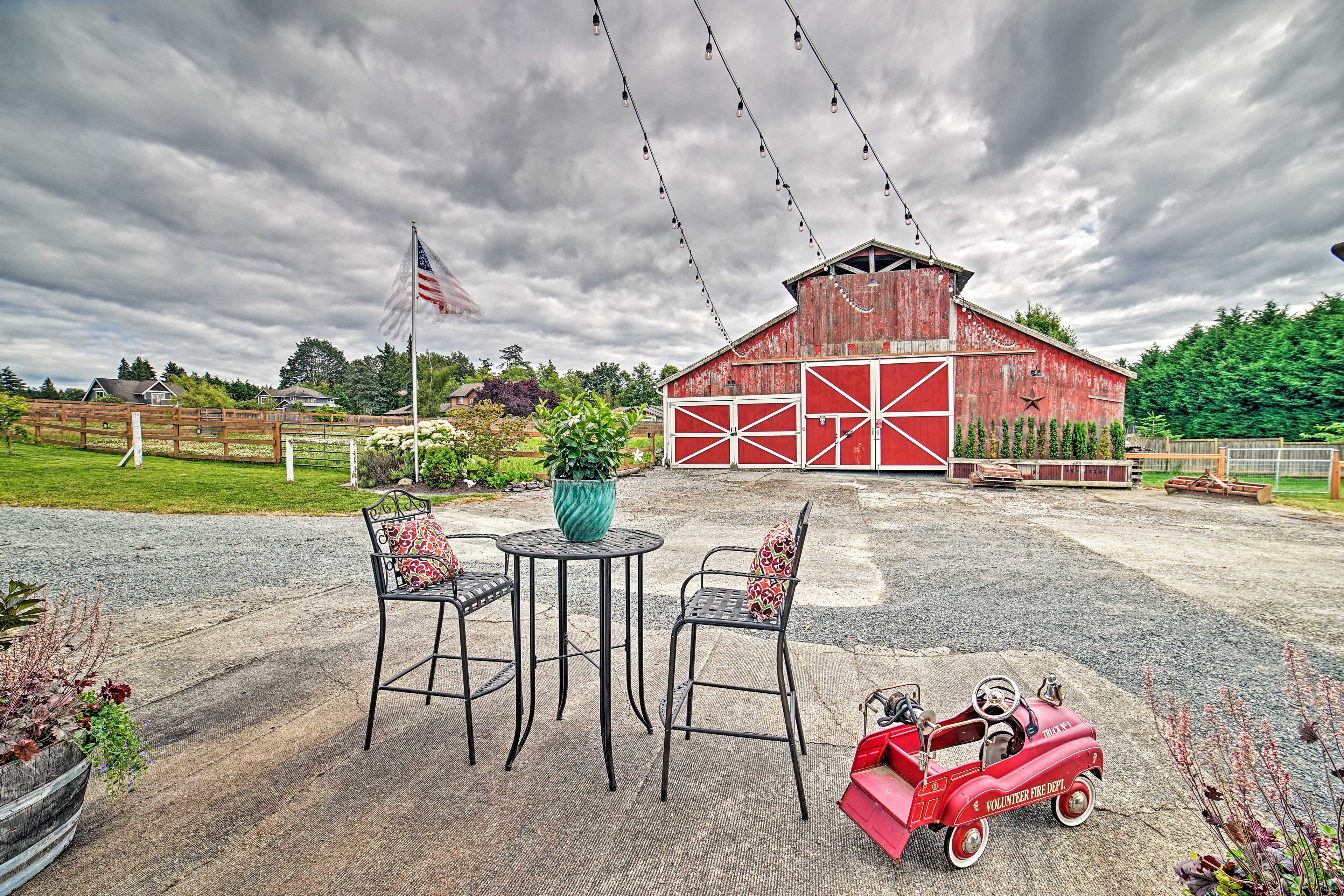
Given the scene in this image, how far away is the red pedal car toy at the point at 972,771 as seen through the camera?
1532mm

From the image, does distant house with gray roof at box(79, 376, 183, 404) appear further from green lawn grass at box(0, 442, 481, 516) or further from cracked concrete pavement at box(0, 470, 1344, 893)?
cracked concrete pavement at box(0, 470, 1344, 893)

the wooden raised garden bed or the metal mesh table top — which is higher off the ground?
the metal mesh table top

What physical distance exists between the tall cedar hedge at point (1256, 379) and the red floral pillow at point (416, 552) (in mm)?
20480

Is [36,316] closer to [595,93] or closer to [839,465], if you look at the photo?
[595,93]

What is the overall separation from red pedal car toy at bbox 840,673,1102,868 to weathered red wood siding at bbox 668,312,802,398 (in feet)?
44.9

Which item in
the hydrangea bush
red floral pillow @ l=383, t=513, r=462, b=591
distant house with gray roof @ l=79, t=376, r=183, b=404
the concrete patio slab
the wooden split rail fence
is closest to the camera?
the concrete patio slab

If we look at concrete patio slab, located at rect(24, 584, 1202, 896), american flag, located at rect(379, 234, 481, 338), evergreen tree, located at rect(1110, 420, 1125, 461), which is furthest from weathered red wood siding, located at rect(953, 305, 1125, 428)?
concrete patio slab, located at rect(24, 584, 1202, 896)

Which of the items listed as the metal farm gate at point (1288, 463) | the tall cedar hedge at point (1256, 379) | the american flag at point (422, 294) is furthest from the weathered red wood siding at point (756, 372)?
the tall cedar hedge at point (1256, 379)

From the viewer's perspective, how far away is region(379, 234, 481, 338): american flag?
1012 centimetres

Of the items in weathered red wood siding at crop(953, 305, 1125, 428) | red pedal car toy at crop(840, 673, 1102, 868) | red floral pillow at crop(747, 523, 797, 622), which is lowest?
red pedal car toy at crop(840, 673, 1102, 868)

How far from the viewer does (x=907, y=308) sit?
1396 cm

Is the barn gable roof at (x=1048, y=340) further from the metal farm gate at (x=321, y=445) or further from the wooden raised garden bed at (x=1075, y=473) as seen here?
the metal farm gate at (x=321, y=445)

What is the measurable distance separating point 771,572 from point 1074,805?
3.97 feet

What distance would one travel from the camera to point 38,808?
146 centimetres
